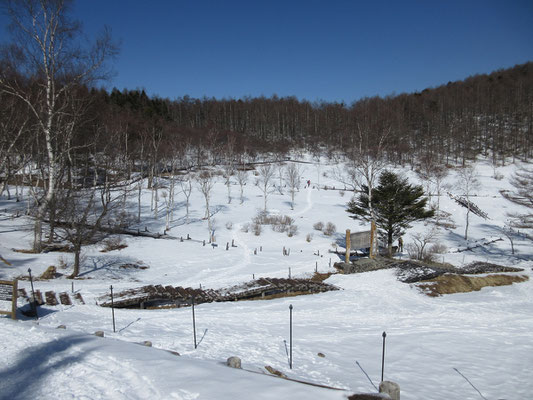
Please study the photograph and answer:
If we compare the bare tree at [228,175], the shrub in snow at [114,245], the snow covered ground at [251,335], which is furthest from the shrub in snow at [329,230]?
the shrub in snow at [114,245]

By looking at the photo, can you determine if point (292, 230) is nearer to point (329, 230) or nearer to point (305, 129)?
point (329, 230)

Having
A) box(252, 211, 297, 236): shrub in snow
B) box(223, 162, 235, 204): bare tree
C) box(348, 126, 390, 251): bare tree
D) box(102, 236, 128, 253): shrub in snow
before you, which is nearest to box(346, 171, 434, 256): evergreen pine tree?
box(348, 126, 390, 251): bare tree

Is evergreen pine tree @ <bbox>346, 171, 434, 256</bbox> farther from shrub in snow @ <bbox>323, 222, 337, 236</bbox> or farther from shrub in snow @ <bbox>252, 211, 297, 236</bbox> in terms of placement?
shrub in snow @ <bbox>252, 211, 297, 236</bbox>

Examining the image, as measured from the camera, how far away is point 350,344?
10891 millimetres

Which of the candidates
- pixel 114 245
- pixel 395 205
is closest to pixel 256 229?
pixel 114 245

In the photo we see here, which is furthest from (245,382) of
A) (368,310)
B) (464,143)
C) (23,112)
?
(464,143)

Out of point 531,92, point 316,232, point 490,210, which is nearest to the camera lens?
point 316,232

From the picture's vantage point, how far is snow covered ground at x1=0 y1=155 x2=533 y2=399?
18.8 feet

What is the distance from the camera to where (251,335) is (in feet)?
35.4

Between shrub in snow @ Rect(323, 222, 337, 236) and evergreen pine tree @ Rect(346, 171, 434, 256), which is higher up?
evergreen pine tree @ Rect(346, 171, 434, 256)

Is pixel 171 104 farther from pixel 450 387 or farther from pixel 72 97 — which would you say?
pixel 450 387

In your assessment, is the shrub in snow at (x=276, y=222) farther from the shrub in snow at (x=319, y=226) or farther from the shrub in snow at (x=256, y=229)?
the shrub in snow at (x=319, y=226)

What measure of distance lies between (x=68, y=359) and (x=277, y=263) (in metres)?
17.5

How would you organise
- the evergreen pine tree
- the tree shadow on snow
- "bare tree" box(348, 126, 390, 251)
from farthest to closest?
the evergreen pine tree < "bare tree" box(348, 126, 390, 251) < the tree shadow on snow
